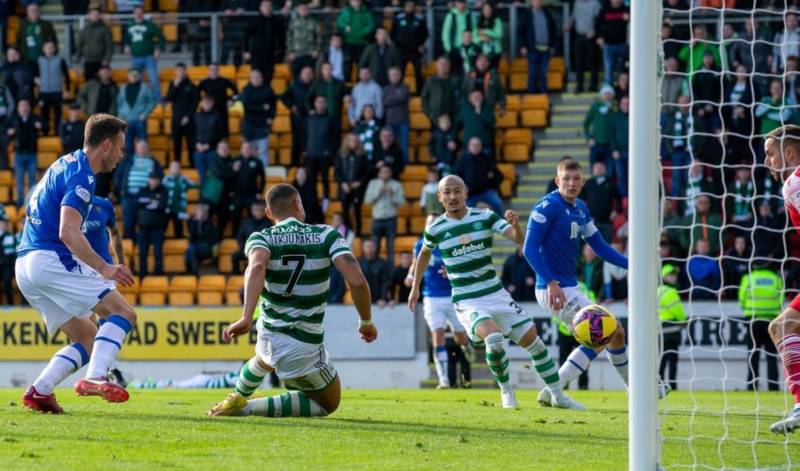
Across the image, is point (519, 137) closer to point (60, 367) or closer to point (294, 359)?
point (294, 359)

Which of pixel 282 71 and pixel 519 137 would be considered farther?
pixel 282 71

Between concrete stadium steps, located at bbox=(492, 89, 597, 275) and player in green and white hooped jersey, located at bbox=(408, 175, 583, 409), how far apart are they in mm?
11084

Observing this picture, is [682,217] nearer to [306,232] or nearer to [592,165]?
[592,165]

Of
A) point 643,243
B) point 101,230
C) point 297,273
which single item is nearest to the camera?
point 643,243

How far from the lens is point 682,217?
21562 millimetres

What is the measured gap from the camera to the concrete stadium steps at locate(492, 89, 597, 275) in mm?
24047

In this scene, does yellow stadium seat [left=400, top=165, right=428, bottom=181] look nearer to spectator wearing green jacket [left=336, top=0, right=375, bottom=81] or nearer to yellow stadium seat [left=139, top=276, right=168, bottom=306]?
spectator wearing green jacket [left=336, top=0, right=375, bottom=81]

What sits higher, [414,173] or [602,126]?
[602,126]

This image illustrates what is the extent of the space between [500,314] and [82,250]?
451 centimetres

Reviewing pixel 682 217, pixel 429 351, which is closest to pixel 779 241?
pixel 682 217

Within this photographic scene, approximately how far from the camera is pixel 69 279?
9.72 metres

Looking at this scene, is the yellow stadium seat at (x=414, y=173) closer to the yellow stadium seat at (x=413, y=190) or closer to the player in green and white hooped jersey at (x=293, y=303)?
the yellow stadium seat at (x=413, y=190)

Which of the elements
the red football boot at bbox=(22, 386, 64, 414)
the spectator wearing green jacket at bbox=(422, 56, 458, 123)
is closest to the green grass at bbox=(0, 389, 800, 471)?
the red football boot at bbox=(22, 386, 64, 414)

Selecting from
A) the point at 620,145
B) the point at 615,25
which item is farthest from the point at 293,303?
the point at 615,25
